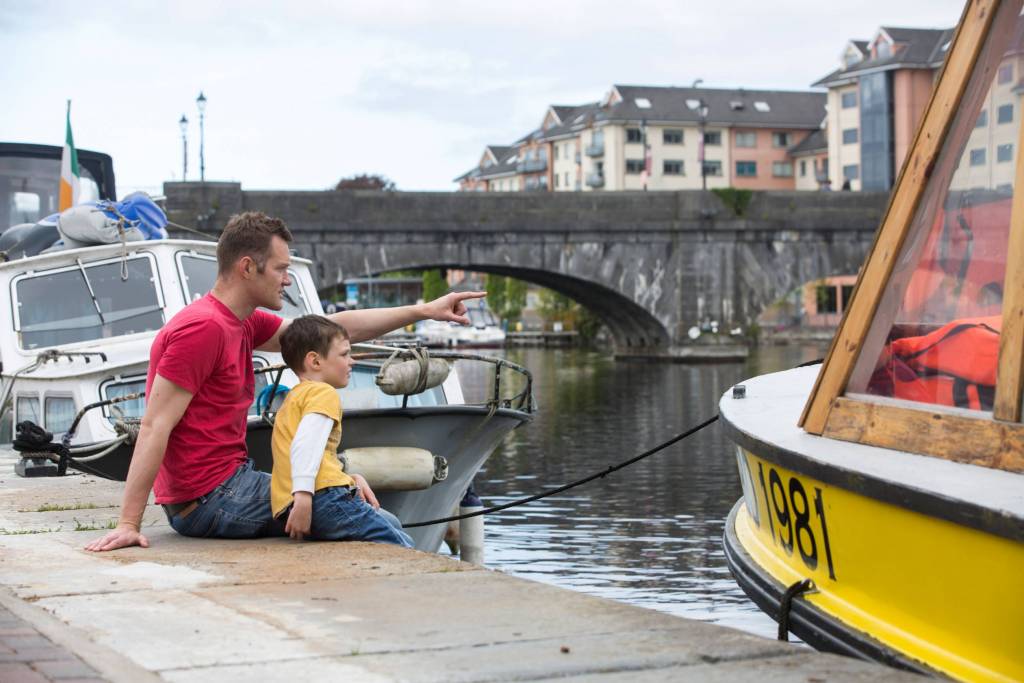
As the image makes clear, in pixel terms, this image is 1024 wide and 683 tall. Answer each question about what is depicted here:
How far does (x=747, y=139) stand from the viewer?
97250 mm

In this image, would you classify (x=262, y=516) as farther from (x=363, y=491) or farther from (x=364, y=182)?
(x=364, y=182)

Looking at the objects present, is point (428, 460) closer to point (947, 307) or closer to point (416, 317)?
point (416, 317)

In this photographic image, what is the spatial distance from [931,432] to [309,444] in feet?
7.52

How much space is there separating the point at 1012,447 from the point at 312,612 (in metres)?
2.08

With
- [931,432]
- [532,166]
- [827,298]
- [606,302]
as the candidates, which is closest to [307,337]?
[931,432]

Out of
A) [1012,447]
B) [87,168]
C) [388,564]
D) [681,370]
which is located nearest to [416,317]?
[388,564]

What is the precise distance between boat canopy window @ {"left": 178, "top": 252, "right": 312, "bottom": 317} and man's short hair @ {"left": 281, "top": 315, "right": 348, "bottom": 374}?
473 centimetres

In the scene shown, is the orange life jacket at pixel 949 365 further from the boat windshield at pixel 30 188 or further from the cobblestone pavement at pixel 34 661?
the boat windshield at pixel 30 188

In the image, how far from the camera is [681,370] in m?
41.5

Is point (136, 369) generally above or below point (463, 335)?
above

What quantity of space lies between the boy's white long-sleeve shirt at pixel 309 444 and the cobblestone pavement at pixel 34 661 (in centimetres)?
152

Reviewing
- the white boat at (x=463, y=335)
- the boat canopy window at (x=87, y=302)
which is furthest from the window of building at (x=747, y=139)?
the boat canopy window at (x=87, y=302)

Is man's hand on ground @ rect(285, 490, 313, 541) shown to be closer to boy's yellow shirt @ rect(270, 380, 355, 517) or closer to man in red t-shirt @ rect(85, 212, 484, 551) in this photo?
boy's yellow shirt @ rect(270, 380, 355, 517)

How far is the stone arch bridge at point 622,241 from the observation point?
43719 millimetres
